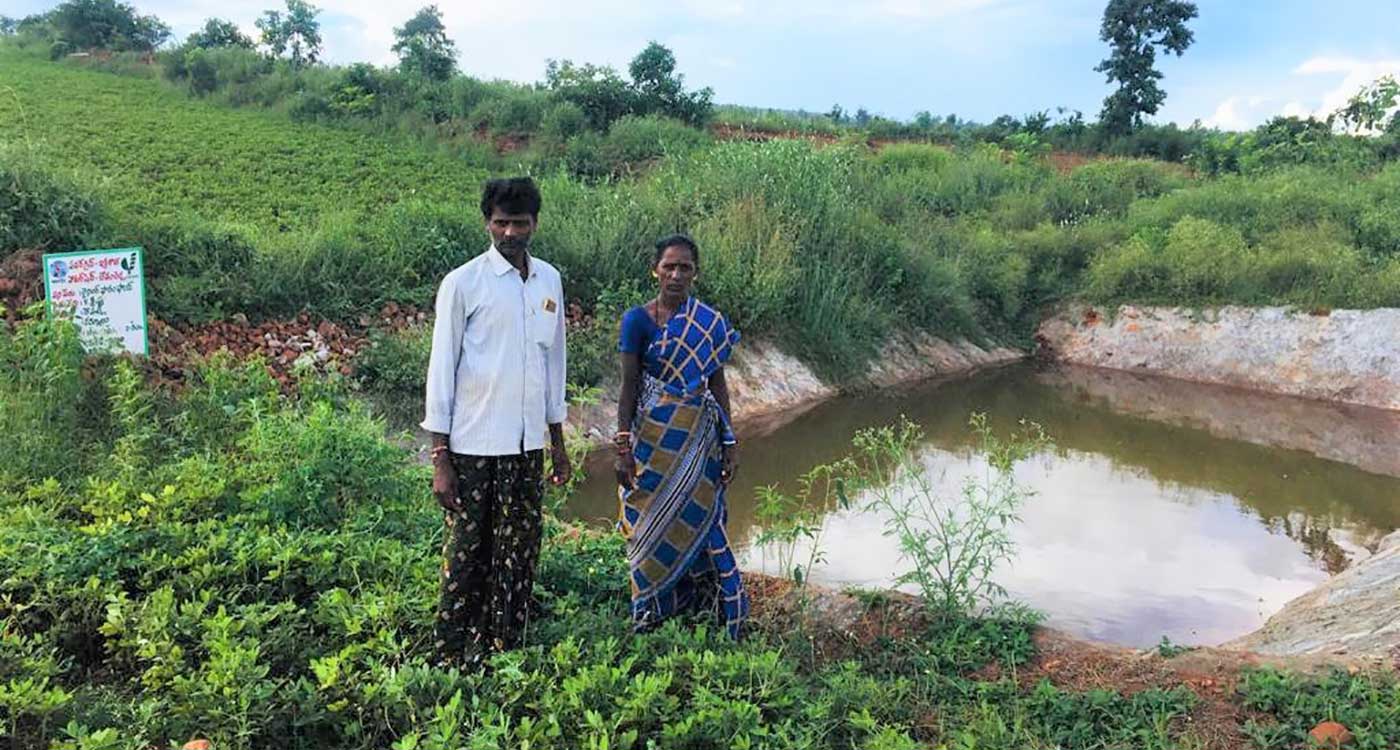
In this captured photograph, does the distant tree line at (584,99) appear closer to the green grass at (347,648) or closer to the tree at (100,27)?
the tree at (100,27)

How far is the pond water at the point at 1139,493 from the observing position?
18.7 feet

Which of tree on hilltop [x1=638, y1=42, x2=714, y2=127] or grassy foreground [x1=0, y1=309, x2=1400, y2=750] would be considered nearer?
grassy foreground [x1=0, y1=309, x2=1400, y2=750]

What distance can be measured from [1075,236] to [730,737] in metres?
14.4

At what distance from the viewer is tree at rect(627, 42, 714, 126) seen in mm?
22953

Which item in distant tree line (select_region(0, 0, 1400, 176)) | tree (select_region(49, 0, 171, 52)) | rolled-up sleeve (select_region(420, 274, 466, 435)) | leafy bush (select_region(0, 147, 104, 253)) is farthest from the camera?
tree (select_region(49, 0, 171, 52))

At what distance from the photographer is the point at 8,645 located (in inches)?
115

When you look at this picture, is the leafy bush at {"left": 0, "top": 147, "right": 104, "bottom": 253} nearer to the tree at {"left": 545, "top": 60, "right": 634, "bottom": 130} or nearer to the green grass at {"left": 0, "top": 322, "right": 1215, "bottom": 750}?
the green grass at {"left": 0, "top": 322, "right": 1215, "bottom": 750}

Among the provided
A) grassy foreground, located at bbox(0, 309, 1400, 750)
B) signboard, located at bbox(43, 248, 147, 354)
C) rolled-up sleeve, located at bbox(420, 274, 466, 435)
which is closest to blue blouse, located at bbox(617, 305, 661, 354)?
rolled-up sleeve, located at bbox(420, 274, 466, 435)

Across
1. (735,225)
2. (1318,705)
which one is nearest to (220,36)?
(735,225)

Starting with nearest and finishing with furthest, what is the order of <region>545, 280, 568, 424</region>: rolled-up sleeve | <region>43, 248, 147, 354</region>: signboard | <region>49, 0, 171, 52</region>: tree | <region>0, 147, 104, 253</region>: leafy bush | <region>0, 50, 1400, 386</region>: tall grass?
<region>545, 280, 568, 424</region>: rolled-up sleeve < <region>43, 248, 147, 354</region>: signboard < <region>0, 147, 104, 253</region>: leafy bush < <region>0, 50, 1400, 386</region>: tall grass < <region>49, 0, 171, 52</region>: tree

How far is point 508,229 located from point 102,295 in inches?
143

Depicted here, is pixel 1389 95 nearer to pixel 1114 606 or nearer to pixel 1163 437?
pixel 1163 437

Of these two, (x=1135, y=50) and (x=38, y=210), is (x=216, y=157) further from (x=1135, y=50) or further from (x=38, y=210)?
(x=1135, y=50)

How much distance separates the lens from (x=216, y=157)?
14930 mm
